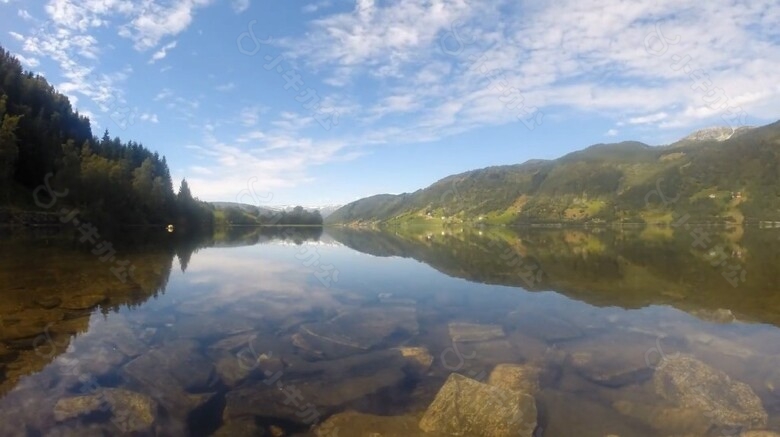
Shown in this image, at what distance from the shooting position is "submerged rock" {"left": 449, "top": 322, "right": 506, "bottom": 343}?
18.8 meters

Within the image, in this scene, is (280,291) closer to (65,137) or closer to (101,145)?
(65,137)

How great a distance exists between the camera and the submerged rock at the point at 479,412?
10625 mm

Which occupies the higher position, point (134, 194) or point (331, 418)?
point (134, 194)

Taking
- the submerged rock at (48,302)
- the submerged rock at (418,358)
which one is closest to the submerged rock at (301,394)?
the submerged rock at (418,358)

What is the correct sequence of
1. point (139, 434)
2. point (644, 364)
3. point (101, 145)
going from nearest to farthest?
point (139, 434)
point (644, 364)
point (101, 145)

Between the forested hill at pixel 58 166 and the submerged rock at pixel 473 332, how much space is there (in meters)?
101

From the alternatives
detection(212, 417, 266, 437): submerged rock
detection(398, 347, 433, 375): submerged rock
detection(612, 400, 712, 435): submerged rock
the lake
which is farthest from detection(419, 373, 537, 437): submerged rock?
detection(212, 417, 266, 437): submerged rock

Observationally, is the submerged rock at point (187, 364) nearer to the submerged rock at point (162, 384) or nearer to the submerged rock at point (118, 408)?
the submerged rock at point (162, 384)

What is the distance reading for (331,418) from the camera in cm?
1113

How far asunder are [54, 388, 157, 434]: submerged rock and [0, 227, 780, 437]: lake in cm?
5

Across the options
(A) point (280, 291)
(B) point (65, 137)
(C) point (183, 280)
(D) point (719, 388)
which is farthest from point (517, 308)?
(B) point (65, 137)

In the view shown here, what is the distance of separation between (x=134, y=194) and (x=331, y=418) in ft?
448

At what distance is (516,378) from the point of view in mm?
13734

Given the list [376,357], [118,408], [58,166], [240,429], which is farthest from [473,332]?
[58,166]
